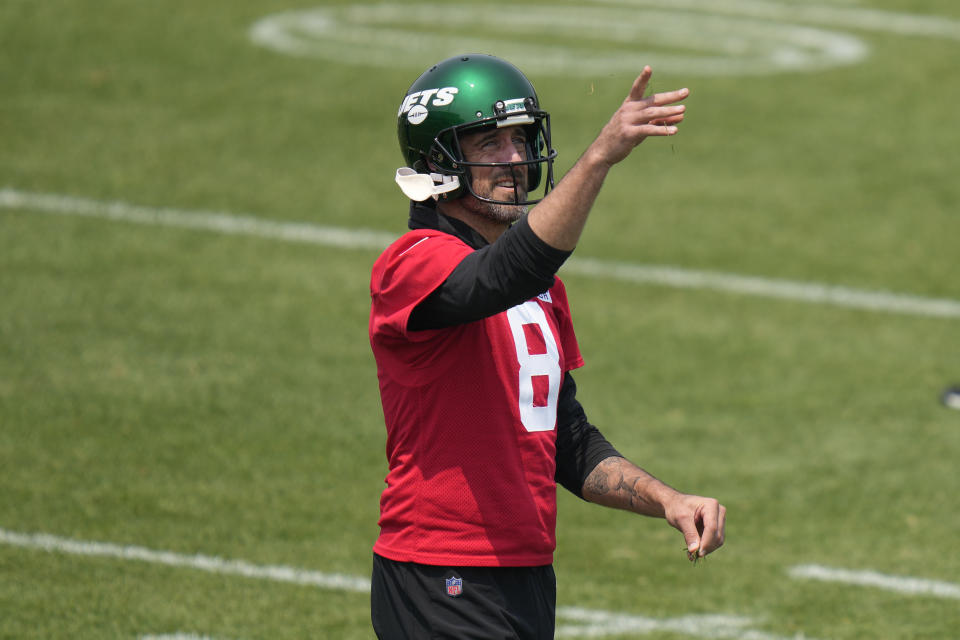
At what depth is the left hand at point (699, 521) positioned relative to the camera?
4.01 m

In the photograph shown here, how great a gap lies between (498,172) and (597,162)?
0.75 metres

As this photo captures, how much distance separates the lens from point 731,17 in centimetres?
1878

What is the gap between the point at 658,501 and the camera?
430 centimetres

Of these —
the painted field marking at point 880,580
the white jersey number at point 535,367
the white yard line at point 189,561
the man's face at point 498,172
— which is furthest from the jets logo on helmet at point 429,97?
the painted field marking at point 880,580

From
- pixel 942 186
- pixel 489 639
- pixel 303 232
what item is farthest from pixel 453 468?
pixel 942 186

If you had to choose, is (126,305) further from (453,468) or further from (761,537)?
(453,468)

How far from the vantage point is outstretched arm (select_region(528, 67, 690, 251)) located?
360 cm

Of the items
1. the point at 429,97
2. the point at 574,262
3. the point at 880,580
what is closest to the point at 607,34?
the point at 574,262

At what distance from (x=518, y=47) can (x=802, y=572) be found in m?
10.6

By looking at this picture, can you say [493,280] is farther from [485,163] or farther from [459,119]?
[459,119]

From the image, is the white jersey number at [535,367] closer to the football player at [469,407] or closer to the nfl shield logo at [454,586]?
the football player at [469,407]

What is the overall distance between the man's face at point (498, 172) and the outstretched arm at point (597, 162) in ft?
2.11

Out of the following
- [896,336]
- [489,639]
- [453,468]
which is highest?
[453,468]

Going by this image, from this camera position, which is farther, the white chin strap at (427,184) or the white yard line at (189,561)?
the white yard line at (189,561)
